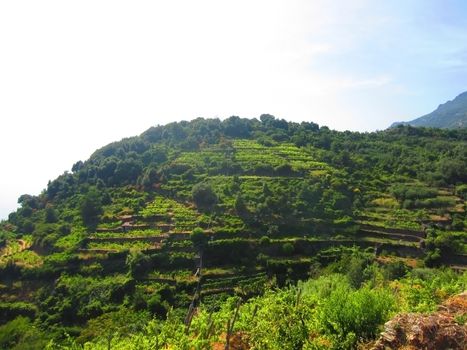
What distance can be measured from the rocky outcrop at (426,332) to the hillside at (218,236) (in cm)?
698

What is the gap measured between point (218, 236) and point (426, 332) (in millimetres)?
43661

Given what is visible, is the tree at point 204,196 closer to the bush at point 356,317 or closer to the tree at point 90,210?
the tree at point 90,210

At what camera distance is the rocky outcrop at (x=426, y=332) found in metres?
12.0

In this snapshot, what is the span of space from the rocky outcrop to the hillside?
698cm

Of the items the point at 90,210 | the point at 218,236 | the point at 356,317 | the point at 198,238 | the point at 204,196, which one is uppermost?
the point at 90,210

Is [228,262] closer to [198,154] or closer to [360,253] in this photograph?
[360,253]

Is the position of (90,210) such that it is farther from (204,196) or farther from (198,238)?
(198,238)

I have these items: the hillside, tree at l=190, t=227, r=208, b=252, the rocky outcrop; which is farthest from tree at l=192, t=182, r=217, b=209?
the rocky outcrop

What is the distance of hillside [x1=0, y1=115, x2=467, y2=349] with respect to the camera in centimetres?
4159

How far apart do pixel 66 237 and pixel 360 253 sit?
4089cm

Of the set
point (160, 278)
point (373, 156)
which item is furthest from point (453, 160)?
point (160, 278)

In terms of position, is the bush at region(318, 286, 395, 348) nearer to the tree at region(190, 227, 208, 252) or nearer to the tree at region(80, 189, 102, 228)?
the tree at region(190, 227, 208, 252)

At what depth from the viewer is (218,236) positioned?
55156 mm

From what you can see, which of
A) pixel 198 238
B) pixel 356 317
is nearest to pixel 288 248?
pixel 198 238
